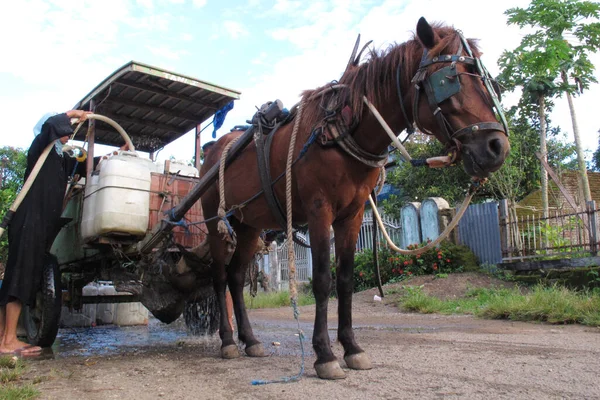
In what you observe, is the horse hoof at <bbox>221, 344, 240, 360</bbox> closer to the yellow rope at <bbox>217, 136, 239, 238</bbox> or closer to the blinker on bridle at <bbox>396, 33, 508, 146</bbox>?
the yellow rope at <bbox>217, 136, 239, 238</bbox>

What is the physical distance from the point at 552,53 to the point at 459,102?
1388 cm

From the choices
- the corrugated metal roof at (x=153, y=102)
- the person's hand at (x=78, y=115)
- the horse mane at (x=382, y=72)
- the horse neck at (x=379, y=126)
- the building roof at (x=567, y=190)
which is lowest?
the horse neck at (x=379, y=126)

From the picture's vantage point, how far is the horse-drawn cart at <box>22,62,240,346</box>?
16.4ft

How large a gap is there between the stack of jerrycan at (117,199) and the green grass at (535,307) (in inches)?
195

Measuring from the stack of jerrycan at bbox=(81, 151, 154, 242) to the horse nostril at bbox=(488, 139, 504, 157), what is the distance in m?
3.60

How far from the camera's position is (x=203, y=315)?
5.96 m

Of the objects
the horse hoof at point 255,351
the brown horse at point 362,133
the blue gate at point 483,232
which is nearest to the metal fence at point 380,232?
the blue gate at point 483,232

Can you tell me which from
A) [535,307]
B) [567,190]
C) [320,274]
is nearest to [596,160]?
[567,190]

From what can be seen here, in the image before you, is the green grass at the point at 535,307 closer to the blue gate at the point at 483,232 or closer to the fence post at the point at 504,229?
the fence post at the point at 504,229

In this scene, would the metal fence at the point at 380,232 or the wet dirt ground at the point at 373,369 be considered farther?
the metal fence at the point at 380,232

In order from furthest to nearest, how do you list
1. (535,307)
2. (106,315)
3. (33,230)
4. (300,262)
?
(300,262) < (106,315) < (535,307) < (33,230)

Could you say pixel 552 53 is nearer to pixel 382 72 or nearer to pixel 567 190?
pixel 567 190

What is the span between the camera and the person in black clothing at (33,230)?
15.4 feet

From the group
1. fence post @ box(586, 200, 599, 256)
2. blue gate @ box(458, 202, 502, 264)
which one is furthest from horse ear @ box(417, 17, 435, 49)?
blue gate @ box(458, 202, 502, 264)
